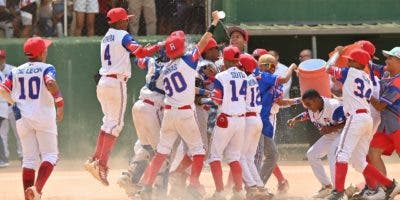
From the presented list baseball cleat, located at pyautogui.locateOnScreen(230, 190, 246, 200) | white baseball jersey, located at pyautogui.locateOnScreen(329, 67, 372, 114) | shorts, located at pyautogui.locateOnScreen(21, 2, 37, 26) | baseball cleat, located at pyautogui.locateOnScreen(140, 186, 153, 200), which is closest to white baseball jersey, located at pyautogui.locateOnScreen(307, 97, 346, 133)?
white baseball jersey, located at pyautogui.locateOnScreen(329, 67, 372, 114)

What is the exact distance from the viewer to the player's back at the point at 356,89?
35.2ft

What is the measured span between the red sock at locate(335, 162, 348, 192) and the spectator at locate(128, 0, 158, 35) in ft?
25.4

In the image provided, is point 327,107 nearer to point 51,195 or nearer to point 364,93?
point 364,93

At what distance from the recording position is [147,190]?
36.4 ft

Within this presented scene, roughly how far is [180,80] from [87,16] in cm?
727

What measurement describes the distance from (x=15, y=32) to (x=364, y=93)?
9073 mm

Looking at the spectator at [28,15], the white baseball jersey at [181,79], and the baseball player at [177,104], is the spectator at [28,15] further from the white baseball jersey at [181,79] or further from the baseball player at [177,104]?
the white baseball jersey at [181,79]

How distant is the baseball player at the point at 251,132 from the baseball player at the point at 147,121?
3.42 ft

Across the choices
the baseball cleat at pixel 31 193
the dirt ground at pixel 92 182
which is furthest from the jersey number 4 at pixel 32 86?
the dirt ground at pixel 92 182

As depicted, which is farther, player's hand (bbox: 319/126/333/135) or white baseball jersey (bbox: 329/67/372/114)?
player's hand (bbox: 319/126/333/135)

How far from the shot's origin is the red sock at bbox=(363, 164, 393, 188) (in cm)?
1105

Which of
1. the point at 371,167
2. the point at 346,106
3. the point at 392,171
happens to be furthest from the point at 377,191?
the point at 392,171

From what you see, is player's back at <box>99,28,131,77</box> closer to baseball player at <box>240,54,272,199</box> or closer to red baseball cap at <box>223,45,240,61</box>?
red baseball cap at <box>223,45,240,61</box>

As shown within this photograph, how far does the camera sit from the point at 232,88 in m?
11.3
